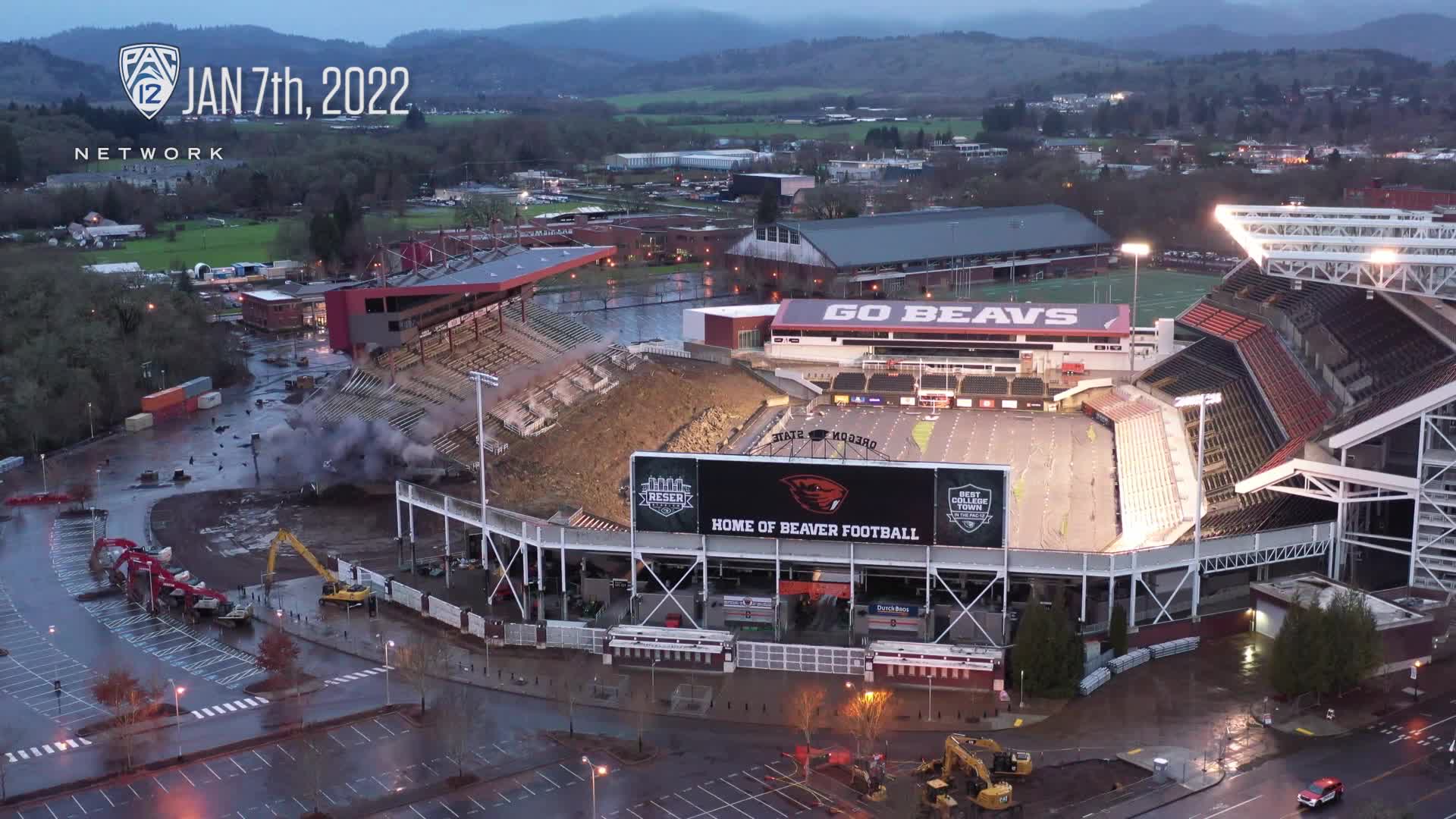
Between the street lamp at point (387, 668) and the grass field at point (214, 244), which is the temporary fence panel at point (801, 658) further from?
the grass field at point (214, 244)

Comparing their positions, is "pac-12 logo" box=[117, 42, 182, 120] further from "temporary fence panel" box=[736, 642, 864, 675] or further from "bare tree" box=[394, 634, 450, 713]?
"temporary fence panel" box=[736, 642, 864, 675]

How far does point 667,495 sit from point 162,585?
11.8m

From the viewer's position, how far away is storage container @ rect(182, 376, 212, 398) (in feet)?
174

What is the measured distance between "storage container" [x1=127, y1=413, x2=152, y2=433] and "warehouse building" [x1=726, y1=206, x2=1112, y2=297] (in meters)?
34.8

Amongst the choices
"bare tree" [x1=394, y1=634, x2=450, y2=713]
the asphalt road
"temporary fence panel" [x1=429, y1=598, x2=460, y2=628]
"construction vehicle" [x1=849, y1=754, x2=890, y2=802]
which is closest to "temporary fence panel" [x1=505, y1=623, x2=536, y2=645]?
"bare tree" [x1=394, y1=634, x2=450, y2=713]

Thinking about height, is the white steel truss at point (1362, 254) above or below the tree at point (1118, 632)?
above

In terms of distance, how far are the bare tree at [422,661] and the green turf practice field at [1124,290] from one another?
4629 cm

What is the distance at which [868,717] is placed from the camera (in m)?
22.8

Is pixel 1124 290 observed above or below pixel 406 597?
above

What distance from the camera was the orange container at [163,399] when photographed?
168 feet

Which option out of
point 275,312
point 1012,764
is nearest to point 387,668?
point 1012,764

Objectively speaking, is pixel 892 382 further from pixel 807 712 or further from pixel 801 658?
pixel 807 712

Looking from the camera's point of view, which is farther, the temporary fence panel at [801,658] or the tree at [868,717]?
the temporary fence panel at [801,658]

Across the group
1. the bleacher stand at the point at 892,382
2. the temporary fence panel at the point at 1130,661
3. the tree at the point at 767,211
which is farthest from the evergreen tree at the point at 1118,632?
the tree at the point at 767,211
